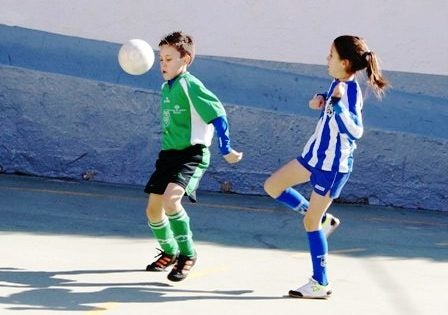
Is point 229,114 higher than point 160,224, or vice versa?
point 229,114

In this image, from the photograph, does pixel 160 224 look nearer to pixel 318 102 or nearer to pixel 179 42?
pixel 179 42

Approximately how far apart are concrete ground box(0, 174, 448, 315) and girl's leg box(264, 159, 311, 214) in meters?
0.51

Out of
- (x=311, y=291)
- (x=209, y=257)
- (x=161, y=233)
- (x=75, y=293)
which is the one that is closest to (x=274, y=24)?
(x=209, y=257)

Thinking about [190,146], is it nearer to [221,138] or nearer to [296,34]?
[221,138]

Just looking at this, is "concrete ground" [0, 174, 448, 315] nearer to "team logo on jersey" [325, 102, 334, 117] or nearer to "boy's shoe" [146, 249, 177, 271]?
"boy's shoe" [146, 249, 177, 271]

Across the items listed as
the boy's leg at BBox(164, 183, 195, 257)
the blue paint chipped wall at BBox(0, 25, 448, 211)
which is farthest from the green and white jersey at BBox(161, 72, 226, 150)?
the blue paint chipped wall at BBox(0, 25, 448, 211)

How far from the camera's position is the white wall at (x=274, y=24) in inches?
415

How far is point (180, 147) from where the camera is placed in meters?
6.54

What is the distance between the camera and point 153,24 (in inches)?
417

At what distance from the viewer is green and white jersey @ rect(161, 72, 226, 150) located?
6.46 metres

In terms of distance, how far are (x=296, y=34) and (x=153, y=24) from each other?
142cm

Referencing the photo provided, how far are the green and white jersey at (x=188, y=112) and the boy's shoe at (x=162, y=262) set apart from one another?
681 mm

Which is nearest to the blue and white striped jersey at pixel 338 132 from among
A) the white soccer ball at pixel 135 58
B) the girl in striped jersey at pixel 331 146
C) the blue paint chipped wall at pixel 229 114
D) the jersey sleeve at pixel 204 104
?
the girl in striped jersey at pixel 331 146

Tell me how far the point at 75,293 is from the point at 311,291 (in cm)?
134
